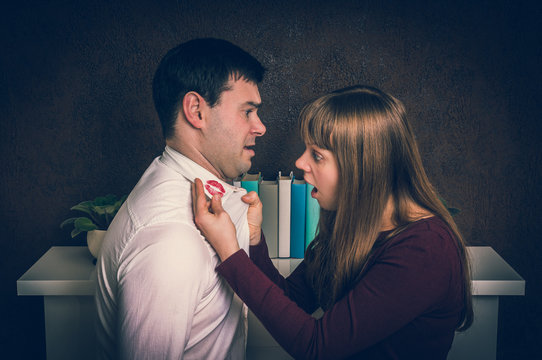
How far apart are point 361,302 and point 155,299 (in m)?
0.43

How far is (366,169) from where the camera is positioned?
3.34 feet

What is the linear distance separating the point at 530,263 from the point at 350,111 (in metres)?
1.40

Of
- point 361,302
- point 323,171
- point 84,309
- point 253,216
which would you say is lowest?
point 84,309

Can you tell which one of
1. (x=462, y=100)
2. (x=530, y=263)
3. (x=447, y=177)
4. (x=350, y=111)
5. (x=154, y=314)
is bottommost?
(x=530, y=263)

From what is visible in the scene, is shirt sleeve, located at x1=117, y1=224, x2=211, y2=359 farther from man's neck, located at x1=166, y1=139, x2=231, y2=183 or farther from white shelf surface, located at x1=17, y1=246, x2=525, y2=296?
white shelf surface, located at x1=17, y1=246, x2=525, y2=296

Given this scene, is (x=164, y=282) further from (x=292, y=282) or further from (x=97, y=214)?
(x=97, y=214)

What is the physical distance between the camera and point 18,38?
171 cm

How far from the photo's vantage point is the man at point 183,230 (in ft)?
2.74

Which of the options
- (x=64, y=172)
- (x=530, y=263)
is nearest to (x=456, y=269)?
(x=530, y=263)

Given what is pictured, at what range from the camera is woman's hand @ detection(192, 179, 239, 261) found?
0.94 meters

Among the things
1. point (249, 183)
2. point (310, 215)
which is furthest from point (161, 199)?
point (310, 215)

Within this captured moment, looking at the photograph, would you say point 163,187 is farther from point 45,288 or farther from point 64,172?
point 64,172

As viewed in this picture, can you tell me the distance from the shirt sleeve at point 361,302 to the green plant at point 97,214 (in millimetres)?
716

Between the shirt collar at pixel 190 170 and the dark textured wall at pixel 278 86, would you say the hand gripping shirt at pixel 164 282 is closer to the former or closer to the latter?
the shirt collar at pixel 190 170
